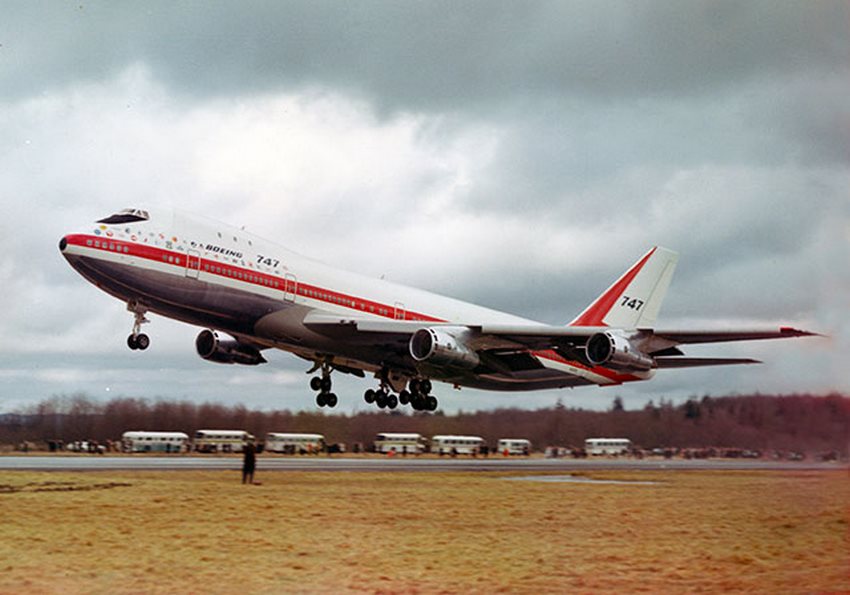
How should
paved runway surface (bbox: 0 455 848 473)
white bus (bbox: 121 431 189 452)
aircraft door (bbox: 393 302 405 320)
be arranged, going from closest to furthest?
paved runway surface (bbox: 0 455 848 473) → aircraft door (bbox: 393 302 405 320) → white bus (bbox: 121 431 189 452)

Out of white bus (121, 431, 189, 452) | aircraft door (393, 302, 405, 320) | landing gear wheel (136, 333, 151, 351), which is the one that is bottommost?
white bus (121, 431, 189, 452)

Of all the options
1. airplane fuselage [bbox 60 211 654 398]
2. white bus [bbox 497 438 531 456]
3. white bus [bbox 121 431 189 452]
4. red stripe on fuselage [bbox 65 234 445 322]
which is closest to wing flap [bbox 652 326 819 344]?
airplane fuselage [bbox 60 211 654 398]

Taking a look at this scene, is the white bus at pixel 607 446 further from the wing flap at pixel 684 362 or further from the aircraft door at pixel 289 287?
the aircraft door at pixel 289 287

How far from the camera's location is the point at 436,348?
135ft

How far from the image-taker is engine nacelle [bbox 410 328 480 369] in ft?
135

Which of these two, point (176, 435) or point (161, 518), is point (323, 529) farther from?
point (176, 435)

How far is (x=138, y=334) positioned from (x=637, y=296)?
32268 millimetres

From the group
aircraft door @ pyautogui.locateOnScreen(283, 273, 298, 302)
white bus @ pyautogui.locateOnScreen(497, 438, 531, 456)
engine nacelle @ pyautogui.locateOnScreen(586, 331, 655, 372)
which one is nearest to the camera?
aircraft door @ pyautogui.locateOnScreen(283, 273, 298, 302)

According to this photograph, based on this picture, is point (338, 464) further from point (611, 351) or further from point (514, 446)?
point (514, 446)

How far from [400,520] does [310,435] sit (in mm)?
29623

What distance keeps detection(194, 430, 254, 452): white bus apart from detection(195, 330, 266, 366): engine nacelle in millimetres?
5133

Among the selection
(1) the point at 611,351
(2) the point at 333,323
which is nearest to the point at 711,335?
(1) the point at 611,351

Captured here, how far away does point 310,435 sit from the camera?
178 ft

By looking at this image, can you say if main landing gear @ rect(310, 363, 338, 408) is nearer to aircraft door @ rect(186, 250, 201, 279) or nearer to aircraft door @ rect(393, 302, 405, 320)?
aircraft door @ rect(393, 302, 405, 320)
